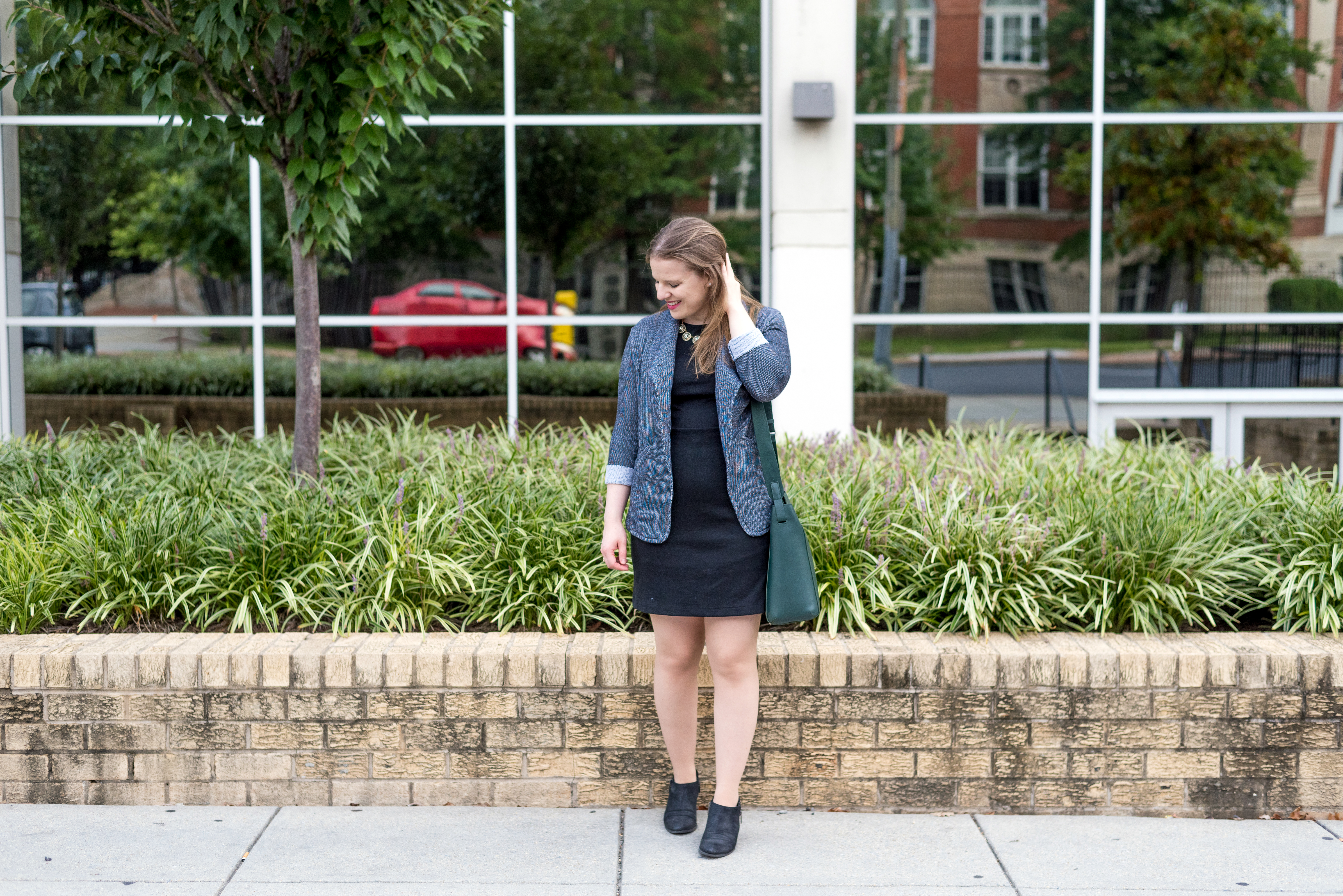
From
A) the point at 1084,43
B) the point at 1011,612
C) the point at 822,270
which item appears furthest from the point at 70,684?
the point at 1084,43

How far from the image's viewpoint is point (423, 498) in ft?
15.5

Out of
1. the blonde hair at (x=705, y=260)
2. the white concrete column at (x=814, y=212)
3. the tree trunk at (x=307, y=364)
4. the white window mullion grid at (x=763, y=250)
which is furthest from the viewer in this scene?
the white window mullion grid at (x=763, y=250)

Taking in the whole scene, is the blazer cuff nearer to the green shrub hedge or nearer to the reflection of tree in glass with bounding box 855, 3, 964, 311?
the green shrub hedge

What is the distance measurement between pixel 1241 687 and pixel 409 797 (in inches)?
107

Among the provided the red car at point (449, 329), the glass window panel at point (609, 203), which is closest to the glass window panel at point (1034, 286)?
the glass window panel at point (609, 203)

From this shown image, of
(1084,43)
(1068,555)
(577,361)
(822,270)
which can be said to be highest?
(1084,43)

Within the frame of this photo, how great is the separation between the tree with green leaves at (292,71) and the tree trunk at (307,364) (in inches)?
1.0

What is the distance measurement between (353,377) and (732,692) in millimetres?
5931

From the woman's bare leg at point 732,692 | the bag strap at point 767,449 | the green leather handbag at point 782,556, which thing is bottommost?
the woman's bare leg at point 732,692

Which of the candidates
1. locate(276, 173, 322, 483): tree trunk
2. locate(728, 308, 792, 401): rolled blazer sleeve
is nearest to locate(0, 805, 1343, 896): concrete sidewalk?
locate(728, 308, 792, 401): rolled blazer sleeve

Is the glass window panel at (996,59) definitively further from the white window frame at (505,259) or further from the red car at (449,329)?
the red car at (449,329)

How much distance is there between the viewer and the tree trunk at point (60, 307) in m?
8.70

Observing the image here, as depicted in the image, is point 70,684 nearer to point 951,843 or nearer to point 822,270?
point 951,843

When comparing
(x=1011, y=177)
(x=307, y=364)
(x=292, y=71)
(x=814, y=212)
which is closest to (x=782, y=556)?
(x=307, y=364)
